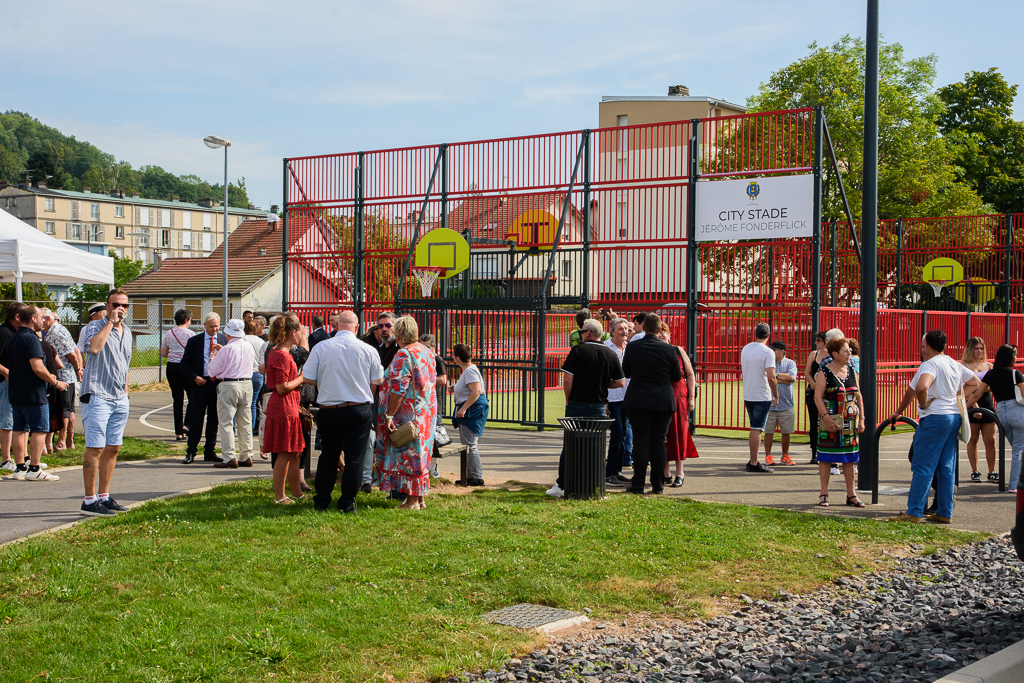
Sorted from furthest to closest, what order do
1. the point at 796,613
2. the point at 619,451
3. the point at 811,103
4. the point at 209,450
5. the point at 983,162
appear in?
1. the point at 983,162
2. the point at 811,103
3. the point at 209,450
4. the point at 619,451
5. the point at 796,613

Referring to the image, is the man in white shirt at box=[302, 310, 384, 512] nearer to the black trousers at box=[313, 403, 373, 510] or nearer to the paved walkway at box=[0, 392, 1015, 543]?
the black trousers at box=[313, 403, 373, 510]

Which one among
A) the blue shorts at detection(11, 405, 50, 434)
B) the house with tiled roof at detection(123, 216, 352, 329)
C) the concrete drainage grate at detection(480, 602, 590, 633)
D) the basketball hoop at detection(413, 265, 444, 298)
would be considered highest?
the house with tiled roof at detection(123, 216, 352, 329)

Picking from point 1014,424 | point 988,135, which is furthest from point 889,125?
point 1014,424

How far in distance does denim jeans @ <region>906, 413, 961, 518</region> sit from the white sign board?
6.12 meters

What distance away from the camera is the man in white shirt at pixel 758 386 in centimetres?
1169

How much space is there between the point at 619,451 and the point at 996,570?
4.56 m

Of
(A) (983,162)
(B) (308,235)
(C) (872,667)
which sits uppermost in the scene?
(A) (983,162)

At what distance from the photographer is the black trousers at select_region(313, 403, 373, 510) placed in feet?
27.1

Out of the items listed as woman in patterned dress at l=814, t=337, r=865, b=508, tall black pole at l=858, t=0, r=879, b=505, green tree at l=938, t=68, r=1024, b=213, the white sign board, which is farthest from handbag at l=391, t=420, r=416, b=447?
green tree at l=938, t=68, r=1024, b=213

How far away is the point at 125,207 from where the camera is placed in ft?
339

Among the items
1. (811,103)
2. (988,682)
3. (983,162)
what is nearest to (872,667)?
(988,682)

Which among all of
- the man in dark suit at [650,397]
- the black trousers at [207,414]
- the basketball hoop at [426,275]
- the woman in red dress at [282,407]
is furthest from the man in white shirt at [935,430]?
the basketball hoop at [426,275]

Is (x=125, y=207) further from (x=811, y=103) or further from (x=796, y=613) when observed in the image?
(x=796, y=613)

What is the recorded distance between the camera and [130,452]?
12.5m
